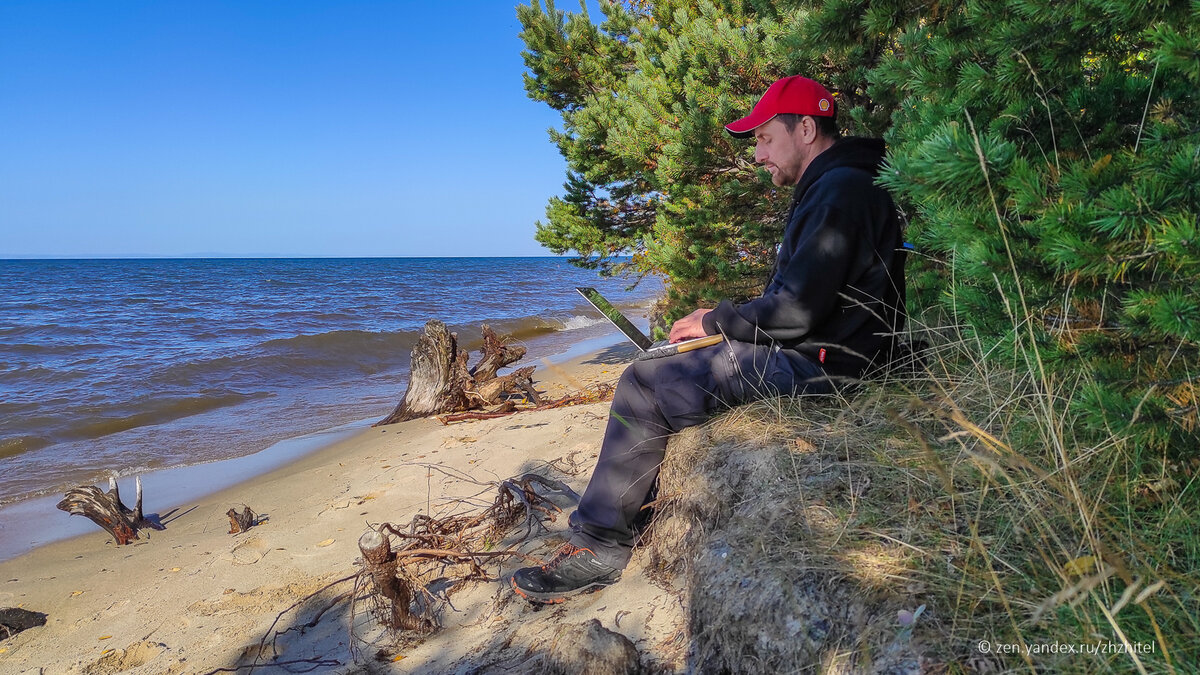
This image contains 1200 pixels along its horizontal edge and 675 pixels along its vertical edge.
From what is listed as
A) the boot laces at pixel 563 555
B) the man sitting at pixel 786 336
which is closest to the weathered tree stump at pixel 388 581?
the man sitting at pixel 786 336

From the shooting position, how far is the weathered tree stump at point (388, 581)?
282 centimetres

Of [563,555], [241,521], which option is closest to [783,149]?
[563,555]

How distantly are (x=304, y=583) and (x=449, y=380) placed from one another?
3970 mm

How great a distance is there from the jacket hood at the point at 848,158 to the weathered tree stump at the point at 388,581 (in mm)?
2292

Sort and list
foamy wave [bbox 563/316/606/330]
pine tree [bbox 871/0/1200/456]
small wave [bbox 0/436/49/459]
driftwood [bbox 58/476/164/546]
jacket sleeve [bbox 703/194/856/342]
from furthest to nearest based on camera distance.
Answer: foamy wave [bbox 563/316/606/330] → small wave [bbox 0/436/49/459] → driftwood [bbox 58/476/164/546] → jacket sleeve [bbox 703/194/856/342] → pine tree [bbox 871/0/1200/456]

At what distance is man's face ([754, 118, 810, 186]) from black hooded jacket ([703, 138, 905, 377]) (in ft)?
0.63

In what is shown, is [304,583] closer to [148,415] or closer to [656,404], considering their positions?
[656,404]

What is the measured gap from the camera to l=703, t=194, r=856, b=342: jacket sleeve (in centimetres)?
260

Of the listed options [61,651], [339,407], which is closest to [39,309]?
[339,407]

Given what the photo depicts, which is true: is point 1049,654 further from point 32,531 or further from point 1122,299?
point 32,531

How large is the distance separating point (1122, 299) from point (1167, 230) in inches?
13.3

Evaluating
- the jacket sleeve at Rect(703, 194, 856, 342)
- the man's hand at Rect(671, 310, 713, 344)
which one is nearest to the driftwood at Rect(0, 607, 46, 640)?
the man's hand at Rect(671, 310, 713, 344)

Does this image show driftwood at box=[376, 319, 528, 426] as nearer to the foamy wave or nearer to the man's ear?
the man's ear

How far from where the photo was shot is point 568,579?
2.83 meters
